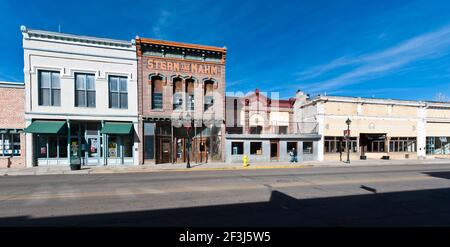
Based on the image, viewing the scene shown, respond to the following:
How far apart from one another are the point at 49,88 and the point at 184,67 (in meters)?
10.8

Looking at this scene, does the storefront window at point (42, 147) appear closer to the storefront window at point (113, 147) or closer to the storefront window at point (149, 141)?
the storefront window at point (113, 147)

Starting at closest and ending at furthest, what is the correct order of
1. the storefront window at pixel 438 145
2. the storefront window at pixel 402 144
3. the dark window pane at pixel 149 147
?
the dark window pane at pixel 149 147 → the storefront window at pixel 402 144 → the storefront window at pixel 438 145

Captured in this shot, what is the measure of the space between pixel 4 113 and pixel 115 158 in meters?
8.54

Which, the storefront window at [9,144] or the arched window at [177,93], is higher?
the arched window at [177,93]

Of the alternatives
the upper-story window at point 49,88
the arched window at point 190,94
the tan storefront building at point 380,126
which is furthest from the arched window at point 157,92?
the tan storefront building at point 380,126

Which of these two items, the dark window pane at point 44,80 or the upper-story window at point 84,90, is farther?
the upper-story window at point 84,90

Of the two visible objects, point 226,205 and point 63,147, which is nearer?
point 226,205

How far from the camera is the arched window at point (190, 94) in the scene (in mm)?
21062

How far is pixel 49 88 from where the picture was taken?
58.2 ft

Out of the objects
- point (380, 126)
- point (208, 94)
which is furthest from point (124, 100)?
point (380, 126)

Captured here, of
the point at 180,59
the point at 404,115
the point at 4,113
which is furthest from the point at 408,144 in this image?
the point at 4,113

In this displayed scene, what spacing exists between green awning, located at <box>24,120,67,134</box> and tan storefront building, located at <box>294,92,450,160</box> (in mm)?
23567

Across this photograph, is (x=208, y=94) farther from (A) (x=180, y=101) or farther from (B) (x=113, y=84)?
(B) (x=113, y=84)

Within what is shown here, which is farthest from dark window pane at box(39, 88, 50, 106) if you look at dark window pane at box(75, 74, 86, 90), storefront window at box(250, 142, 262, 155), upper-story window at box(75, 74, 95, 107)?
storefront window at box(250, 142, 262, 155)
